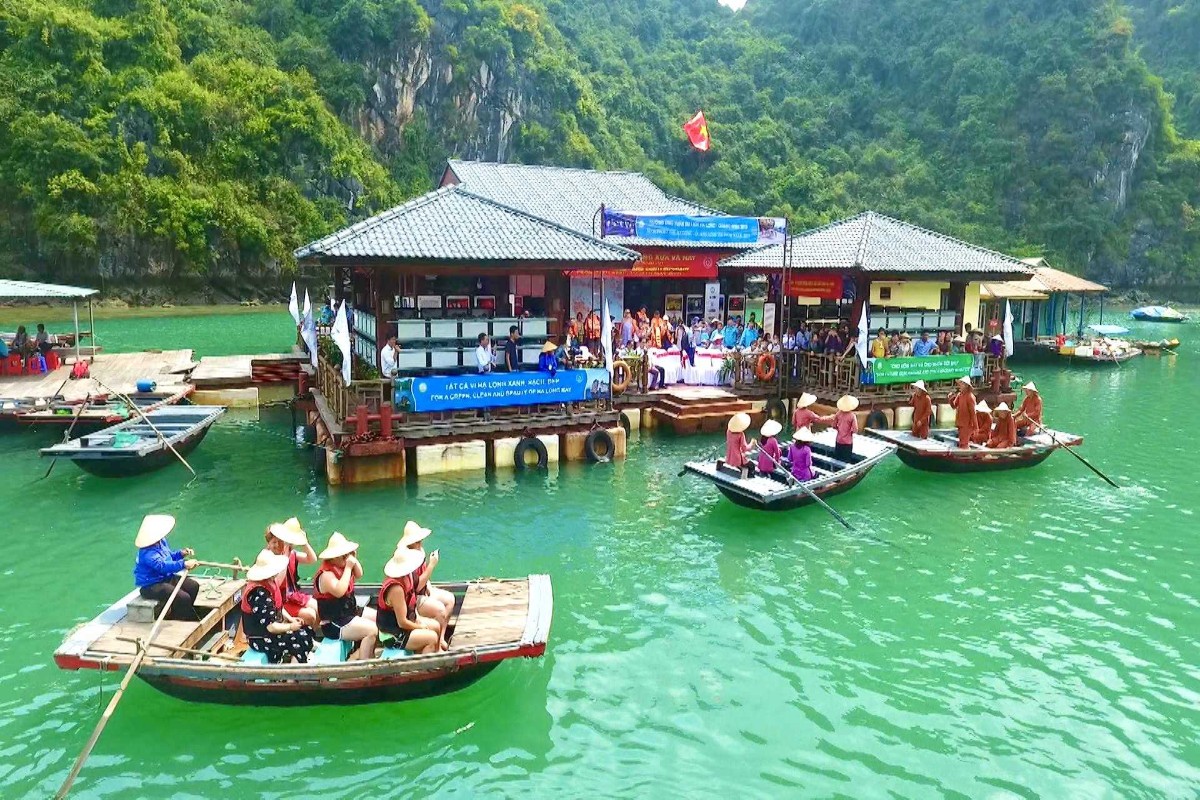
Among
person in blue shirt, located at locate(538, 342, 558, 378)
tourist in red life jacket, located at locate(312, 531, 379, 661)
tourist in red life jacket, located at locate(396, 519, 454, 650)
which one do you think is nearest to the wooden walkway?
person in blue shirt, located at locate(538, 342, 558, 378)

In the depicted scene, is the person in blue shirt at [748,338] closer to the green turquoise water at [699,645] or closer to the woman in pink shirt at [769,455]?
the green turquoise water at [699,645]

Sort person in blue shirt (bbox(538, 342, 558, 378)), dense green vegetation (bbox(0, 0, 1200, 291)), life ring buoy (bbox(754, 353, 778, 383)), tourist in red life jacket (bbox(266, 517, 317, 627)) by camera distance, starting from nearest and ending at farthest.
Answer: tourist in red life jacket (bbox(266, 517, 317, 627)) < person in blue shirt (bbox(538, 342, 558, 378)) < life ring buoy (bbox(754, 353, 778, 383)) < dense green vegetation (bbox(0, 0, 1200, 291))

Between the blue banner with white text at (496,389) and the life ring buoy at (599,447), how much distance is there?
78 centimetres

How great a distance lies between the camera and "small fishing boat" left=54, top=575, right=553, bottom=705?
7.76 metres

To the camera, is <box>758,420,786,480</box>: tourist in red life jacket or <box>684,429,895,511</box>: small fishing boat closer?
<box>684,429,895,511</box>: small fishing boat

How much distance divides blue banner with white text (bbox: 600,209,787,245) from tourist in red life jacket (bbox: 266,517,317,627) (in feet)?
61.0

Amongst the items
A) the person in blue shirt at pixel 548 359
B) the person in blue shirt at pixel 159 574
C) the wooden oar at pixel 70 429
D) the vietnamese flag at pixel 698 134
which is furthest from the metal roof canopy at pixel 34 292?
the vietnamese flag at pixel 698 134

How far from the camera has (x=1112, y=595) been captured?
11430 mm

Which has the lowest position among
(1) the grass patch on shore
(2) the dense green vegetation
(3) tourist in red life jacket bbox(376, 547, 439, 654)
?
(3) tourist in red life jacket bbox(376, 547, 439, 654)

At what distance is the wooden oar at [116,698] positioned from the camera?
6707 mm

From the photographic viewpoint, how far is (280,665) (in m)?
7.77

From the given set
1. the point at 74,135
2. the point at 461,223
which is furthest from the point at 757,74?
the point at 461,223

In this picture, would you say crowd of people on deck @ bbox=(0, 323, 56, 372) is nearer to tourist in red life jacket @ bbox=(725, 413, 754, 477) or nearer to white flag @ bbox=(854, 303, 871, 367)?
tourist in red life jacket @ bbox=(725, 413, 754, 477)

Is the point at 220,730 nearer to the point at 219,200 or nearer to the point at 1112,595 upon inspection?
the point at 1112,595
